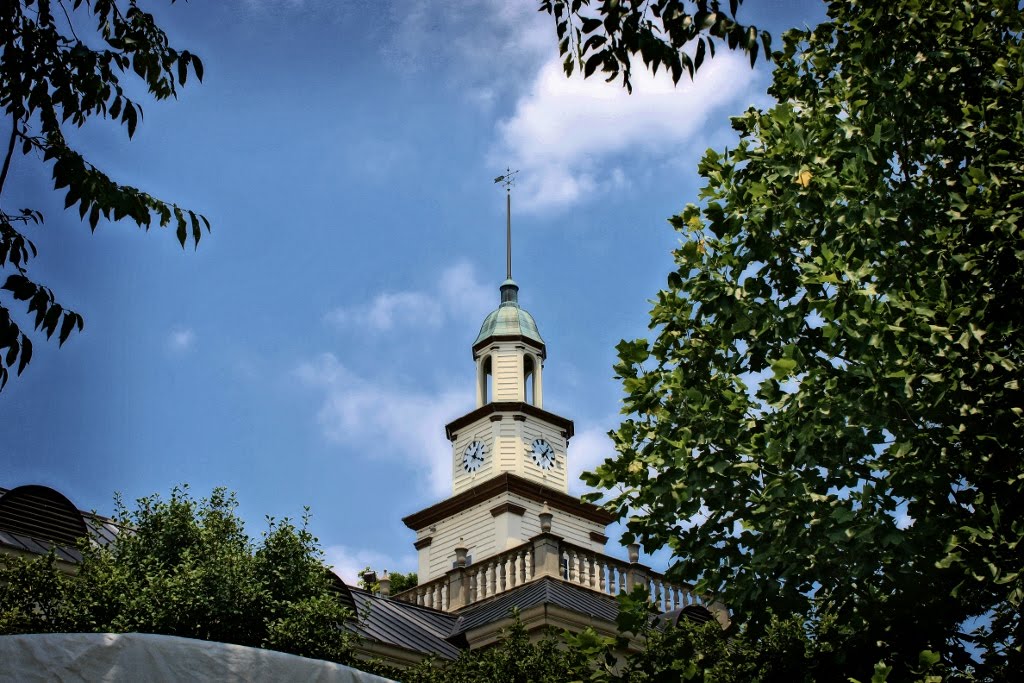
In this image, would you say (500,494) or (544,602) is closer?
(544,602)

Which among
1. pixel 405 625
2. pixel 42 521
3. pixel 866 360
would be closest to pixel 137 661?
pixel 866 360

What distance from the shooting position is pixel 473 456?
4000cm

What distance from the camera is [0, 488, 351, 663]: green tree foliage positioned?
1734cm

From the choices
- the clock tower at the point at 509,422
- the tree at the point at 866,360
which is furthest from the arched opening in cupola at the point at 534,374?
the tree at the point at 866,360

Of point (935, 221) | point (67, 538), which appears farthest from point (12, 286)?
point (67, 538)

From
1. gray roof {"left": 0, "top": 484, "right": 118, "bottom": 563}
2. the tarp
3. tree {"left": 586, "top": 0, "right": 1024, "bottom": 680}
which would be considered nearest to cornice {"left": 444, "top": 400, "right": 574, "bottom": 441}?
gray roof {"left": 0, "top": 484, "right": 118, "bottom": 563}

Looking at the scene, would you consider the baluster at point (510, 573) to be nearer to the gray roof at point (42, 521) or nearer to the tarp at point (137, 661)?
the gray roof at point (42, 521)

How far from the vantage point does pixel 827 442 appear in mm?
12031

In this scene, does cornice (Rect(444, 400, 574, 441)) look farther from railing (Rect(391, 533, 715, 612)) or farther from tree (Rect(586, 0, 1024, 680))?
tree (Rect(586, 0, 1024, 680))

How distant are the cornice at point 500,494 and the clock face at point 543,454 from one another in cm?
120

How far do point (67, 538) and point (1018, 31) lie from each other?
58.8ft

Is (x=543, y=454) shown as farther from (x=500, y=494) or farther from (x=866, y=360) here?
(x=866, y=360)

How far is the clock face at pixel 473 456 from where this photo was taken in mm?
39625

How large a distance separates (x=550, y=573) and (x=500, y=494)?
13.4 meters
